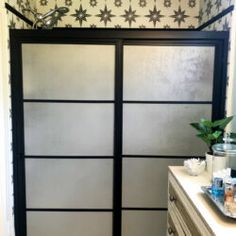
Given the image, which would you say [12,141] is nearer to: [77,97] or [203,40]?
[77,97]

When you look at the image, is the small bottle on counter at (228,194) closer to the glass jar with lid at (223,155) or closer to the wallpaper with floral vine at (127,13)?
the glass jar with lid at (223,155)

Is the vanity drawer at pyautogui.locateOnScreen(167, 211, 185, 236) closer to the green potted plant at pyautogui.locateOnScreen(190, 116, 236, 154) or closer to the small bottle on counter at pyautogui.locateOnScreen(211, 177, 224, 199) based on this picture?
the small bottle on counter at pyautogui.locateOnScreen(211, 177, 224, 199)

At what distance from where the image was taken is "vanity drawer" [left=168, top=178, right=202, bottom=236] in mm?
1344

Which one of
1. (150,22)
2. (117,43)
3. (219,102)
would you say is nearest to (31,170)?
(117,43)

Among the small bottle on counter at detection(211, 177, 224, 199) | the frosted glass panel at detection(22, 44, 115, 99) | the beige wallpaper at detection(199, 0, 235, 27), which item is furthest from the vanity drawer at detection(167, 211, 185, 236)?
the beige wallpaper at detection(199, 0, 235, 27)

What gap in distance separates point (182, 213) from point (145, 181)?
73 centimetres

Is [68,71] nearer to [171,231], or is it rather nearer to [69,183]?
[69,183]

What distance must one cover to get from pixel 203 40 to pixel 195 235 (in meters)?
1.44

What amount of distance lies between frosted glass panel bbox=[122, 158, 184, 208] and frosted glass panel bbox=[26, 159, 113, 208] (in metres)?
0.14

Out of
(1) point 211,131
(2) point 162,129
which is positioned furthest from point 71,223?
(1) point 211,131

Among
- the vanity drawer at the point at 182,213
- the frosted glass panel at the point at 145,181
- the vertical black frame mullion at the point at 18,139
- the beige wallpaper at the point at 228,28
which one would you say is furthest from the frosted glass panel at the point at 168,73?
the vertical black frame mullion at the point at 18,139

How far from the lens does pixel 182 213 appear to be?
1545mm

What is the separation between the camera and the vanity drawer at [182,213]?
1344 mm

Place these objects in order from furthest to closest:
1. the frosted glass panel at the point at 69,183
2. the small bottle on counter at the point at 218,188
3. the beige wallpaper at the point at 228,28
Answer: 1. the frosted glass panel at the point at 69,183
2. the beige wallpaper at the point at 228,28
3. the small bottle on counter at the point at 218,188
